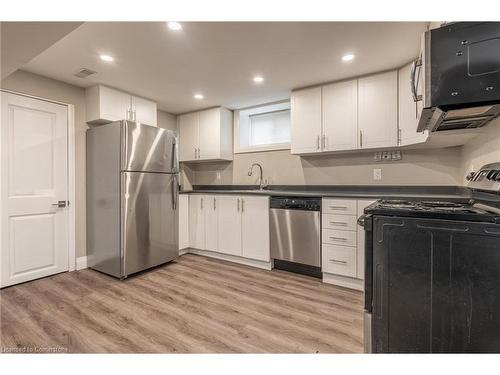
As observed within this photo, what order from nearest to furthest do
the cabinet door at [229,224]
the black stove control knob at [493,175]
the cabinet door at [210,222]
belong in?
the black stove control knob at [493,175] → the cabinet door at [229,224] → the cabinet door at [210,222]

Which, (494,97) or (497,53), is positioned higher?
(497,53)

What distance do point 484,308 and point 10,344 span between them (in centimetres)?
266

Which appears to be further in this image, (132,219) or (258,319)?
(132,219)

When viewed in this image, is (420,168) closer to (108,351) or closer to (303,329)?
(303,329)

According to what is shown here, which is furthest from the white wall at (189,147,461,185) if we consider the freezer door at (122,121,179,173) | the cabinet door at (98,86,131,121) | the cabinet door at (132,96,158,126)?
the cabinet door at (98,86,131,121)

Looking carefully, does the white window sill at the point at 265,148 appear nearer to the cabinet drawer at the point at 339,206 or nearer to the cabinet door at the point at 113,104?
the cabinet drawer at the point at 339,206

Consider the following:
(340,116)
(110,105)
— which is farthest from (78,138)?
(340,116)

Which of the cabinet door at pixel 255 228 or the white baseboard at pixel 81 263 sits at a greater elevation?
the cabinet door at pixel 255 228

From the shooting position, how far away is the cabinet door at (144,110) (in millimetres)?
3250

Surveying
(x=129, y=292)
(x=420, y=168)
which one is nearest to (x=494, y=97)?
(x=420, y=168)

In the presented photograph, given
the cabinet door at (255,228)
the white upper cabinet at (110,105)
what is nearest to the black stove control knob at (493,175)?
the cabinet door at (255,228)

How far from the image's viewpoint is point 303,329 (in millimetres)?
1754

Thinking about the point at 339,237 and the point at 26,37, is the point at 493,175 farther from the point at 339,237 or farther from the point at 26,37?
the point at 26,37

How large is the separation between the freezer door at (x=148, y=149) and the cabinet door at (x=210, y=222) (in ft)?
2.04
